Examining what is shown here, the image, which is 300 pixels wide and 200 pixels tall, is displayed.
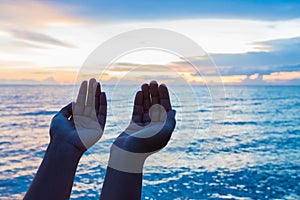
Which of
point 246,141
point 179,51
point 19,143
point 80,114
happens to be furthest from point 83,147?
point 246,141

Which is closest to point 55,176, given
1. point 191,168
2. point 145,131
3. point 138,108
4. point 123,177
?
point 123,177

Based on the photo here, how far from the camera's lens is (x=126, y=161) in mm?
1314

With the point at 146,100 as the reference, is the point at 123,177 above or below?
below

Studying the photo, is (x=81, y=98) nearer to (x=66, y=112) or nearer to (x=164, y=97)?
(x=66, y=112)

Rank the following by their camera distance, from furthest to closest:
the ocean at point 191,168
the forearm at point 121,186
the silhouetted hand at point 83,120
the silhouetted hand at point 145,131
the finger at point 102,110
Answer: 1. the ocean at point 191,168
2. the finger at point 102,110
3. the silhouetted hand at point 83,120
4. the silhouetted hand at point 145,131
5. the forearm at point 121,186

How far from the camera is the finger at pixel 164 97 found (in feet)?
5.25

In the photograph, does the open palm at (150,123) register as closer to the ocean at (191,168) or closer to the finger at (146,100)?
the finger at (146,100)

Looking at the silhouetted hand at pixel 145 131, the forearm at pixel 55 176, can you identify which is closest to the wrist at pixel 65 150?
the forearm at pixel 55 176

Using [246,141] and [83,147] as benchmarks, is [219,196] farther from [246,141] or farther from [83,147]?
[246,141]

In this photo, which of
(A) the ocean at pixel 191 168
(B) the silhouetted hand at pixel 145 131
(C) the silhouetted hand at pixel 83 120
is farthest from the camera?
(A) the ocean at pixel 191 168

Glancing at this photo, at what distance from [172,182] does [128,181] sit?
6.66 m

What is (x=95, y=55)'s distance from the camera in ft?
5.14

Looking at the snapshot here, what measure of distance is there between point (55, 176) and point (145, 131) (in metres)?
0.40

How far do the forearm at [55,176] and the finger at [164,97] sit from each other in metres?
0.46
